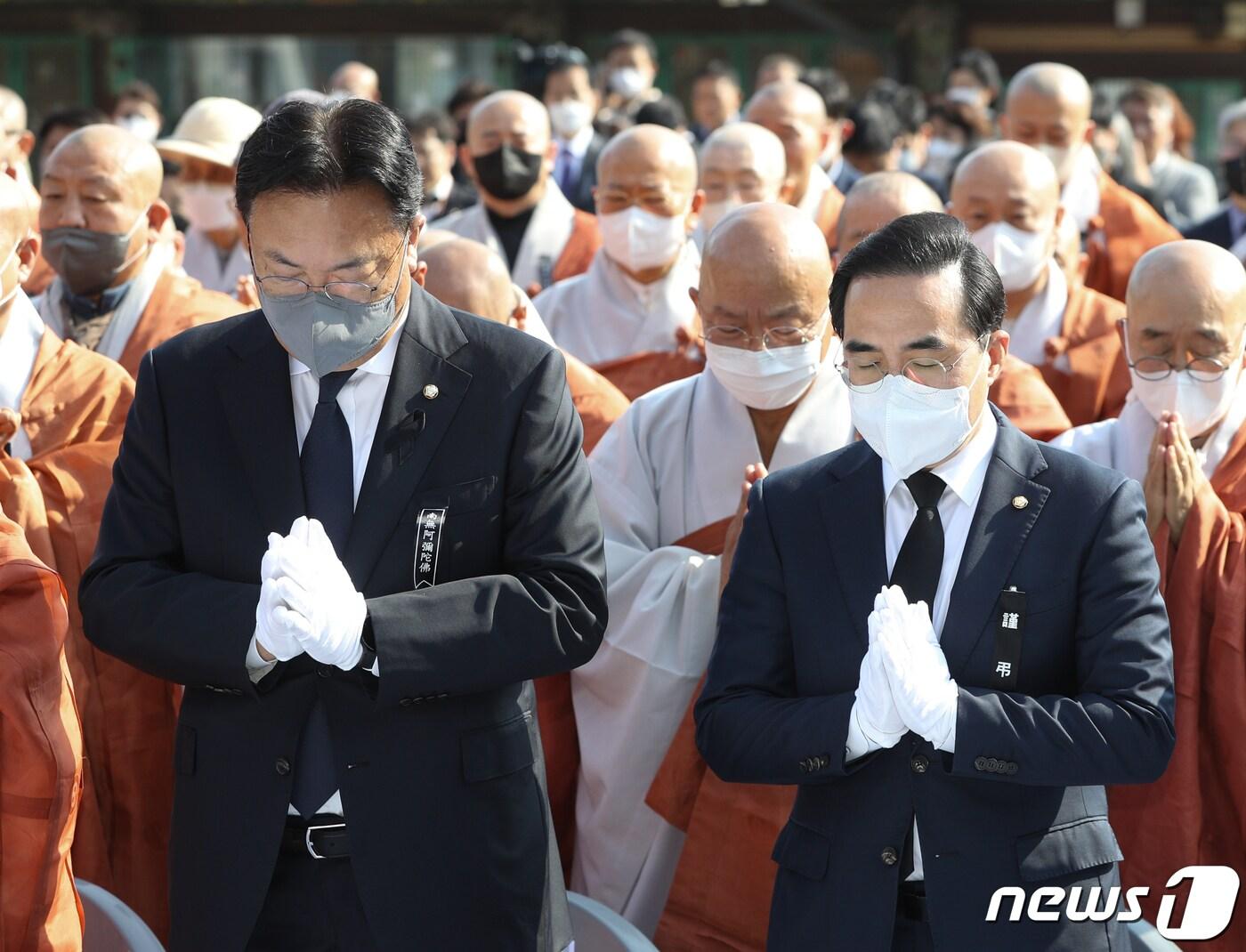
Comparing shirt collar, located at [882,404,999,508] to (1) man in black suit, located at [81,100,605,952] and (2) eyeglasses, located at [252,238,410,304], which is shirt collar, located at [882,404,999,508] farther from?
(2) eyeglasses, located at [252,238,410,304]

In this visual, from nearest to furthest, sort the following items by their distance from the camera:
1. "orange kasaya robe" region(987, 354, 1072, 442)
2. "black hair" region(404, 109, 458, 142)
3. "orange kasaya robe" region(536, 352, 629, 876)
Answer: "orange kasaya robe" region(536, 352, 629, 876), "orange kasaya robe" region(987, 354, 1072, 442), "black hair" region(404, 109, 458, 142)

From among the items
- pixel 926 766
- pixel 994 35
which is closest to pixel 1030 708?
pixel 926 766

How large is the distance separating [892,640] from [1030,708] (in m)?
0.23

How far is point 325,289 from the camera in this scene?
103 inches

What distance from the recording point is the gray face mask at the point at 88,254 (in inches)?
195

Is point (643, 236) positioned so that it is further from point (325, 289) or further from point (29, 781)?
point (29, 781)

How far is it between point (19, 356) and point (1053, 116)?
4.94 m

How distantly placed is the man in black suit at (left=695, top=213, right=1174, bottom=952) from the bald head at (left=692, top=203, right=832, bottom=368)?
1.08 meters

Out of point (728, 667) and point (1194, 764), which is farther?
point (1194, 764)

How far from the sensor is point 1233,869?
3.68 m

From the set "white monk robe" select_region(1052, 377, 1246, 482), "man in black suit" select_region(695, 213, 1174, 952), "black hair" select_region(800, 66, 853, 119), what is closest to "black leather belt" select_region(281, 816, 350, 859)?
"man in black suit" select_region(695, 213, 1174, 952)

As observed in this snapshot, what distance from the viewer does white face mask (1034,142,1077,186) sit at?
290 inches

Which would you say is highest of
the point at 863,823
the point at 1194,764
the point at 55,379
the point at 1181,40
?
the point at 1181,40

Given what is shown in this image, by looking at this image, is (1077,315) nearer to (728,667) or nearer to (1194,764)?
(1194,764)
